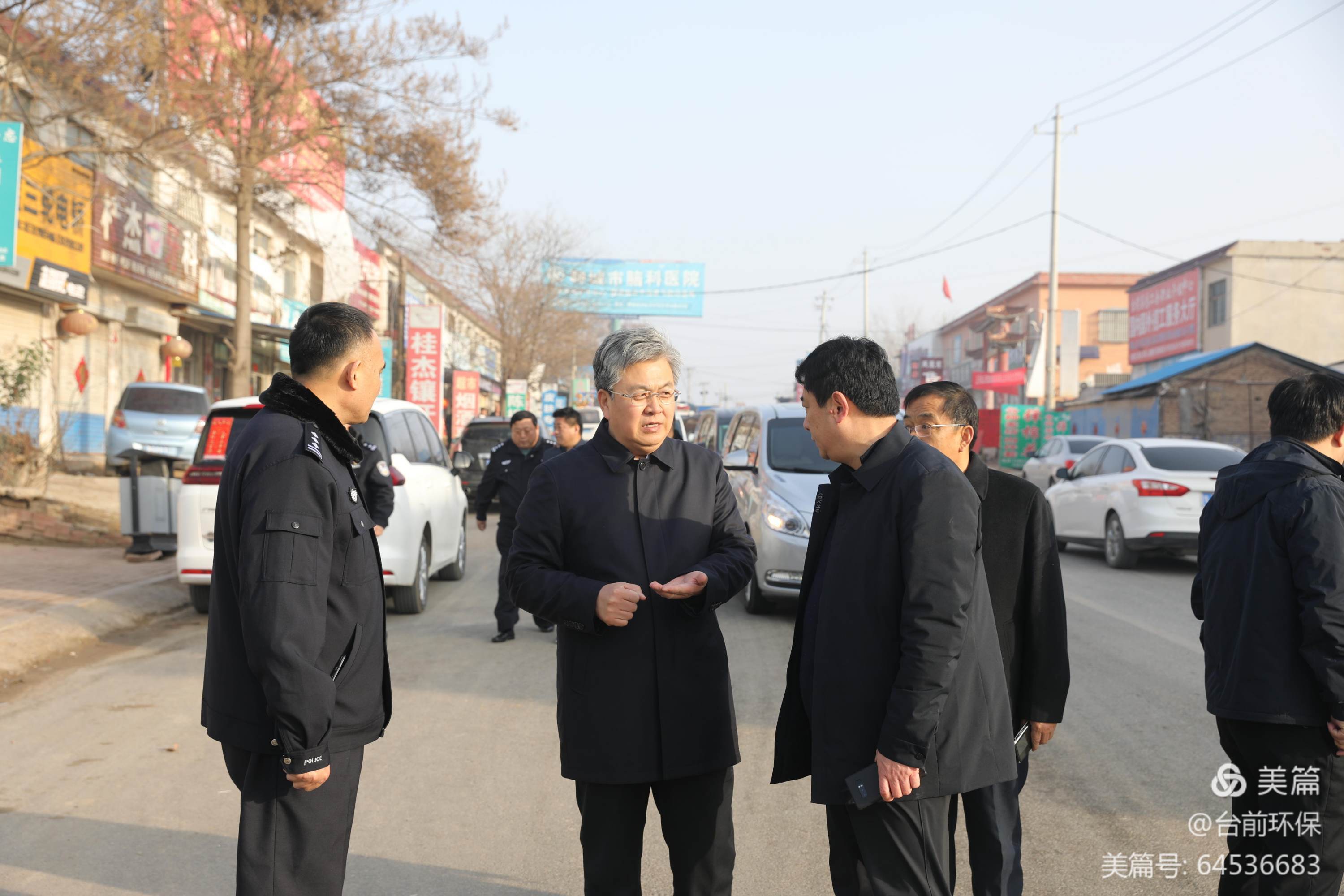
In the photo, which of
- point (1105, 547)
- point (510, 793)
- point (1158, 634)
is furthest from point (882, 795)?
point (1105, 547)

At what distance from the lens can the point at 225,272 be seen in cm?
2684

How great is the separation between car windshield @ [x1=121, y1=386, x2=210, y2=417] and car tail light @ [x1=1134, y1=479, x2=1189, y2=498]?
15775mm

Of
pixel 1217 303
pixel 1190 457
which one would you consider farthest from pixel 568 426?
pixel 1217 303

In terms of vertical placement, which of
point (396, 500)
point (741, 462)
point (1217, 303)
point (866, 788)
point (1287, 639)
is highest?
point (1217, 303)

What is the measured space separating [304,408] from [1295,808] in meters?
2.83

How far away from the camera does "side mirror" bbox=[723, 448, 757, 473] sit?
9711 millimetres

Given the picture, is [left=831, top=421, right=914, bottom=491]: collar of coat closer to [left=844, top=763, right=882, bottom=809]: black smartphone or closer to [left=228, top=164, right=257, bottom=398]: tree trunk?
[left=844, top=763, right=882, bottom=809]: black smartphone

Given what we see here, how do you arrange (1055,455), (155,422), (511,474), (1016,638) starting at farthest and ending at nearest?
(1055,455) < (155,422) < (511,474) < (1016,638)

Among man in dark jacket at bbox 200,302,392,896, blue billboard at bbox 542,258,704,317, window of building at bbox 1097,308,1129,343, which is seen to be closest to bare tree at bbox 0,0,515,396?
man in dark jacket at bbox 200,302,392,896

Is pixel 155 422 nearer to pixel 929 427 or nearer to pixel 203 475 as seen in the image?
pixel 203 475

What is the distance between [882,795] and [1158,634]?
7.16 m

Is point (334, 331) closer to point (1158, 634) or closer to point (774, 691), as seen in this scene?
point (774, 691)

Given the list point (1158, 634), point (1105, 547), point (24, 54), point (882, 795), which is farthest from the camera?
point (1105, 547)

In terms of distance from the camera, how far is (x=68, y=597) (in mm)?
8938
